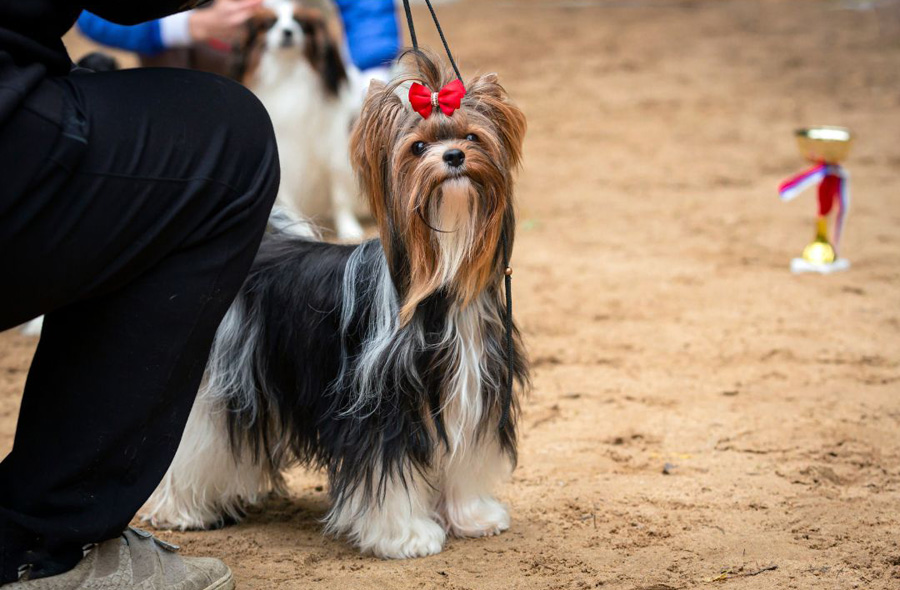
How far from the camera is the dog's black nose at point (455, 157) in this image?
2.44m

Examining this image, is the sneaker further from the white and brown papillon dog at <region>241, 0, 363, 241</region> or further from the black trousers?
the white and brown papillon dog at <region>241, 0, 363, 241</region>

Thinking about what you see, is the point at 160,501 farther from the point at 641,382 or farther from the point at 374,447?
the point at 641,382

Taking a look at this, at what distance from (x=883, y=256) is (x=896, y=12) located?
277 inches

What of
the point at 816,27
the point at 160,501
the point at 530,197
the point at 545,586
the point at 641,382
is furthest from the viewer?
the point at 816,27

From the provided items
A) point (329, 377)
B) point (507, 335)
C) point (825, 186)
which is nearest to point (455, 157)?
point (507, 335)

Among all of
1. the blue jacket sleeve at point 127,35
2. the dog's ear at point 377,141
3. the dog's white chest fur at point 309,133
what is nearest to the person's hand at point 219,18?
the blue jacket sleeve at point 127,35

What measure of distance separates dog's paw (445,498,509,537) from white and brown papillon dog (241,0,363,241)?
3.52 meters

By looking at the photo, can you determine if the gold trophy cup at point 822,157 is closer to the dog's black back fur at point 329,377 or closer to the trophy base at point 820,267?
the trophy base at point 820,267

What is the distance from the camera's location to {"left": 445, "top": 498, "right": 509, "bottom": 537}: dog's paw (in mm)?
2857

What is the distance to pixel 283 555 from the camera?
2734 mm

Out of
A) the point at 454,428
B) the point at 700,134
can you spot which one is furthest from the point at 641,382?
the point at 700,134

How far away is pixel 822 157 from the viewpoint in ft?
17.3

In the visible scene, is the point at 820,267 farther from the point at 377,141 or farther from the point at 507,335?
the point at 377,141

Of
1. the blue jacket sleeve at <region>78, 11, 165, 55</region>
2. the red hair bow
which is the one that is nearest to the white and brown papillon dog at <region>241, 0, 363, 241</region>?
the blue jacket sleeve at <region>78, 11, 165, 55</region>
